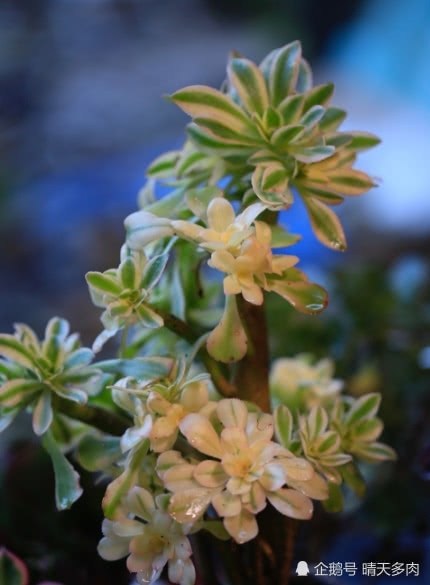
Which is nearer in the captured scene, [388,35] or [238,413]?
[238,413]

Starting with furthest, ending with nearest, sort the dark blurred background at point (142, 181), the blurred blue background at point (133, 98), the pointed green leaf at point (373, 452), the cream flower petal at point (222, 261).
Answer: the blurred blue background at point (133, 98) < the dark blurred background at point (142, 181) < the pointed green leaf at point (373, 452) < the cream flower petal at point (222, 261)

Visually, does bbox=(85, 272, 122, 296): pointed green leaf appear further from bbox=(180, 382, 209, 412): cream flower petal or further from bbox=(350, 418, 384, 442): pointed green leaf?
bbox=(350, 418, 384, 442): pointed green leaf

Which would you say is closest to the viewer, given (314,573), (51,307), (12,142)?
(314,573)

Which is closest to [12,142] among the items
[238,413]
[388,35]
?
[388,35]

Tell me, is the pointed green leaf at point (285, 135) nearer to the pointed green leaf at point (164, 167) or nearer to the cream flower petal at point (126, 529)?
the pointed green leaf at point (164, 167)

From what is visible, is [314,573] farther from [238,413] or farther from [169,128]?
[169,128]

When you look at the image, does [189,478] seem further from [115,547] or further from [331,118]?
[331,118]

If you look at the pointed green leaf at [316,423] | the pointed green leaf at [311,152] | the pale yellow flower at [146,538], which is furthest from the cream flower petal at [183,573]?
the pointed green leaf at [311,152]
